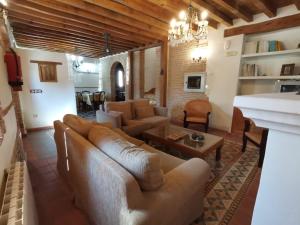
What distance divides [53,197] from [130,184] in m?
1.40

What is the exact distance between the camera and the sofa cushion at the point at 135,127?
3.05 metres

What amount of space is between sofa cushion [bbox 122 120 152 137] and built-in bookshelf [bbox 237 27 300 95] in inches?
90.9

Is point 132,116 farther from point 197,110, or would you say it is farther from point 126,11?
point 126,11

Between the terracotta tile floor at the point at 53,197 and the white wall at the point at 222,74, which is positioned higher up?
the white wall at the point at 222,74

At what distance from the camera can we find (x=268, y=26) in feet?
10.3

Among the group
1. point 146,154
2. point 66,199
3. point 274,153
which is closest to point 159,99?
point 66,199

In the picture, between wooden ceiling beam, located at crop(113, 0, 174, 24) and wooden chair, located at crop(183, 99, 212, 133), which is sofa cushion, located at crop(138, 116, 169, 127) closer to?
wooden chair, located at crop(183, 99, 212, 133)

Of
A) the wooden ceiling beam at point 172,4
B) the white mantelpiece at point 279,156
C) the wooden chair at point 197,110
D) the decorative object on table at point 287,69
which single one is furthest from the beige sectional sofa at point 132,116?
the white mantelpiece at point 279,156

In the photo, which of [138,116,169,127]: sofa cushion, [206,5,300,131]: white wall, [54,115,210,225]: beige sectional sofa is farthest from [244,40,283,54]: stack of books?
[54,115,210,225]: beige sectional sofa

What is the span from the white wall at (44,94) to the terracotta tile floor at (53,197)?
1.67 m

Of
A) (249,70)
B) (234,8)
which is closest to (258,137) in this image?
(249,70)

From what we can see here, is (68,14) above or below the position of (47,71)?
above

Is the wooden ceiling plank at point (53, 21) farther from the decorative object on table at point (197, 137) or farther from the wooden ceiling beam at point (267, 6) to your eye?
the decorative object on table at point (197, 137)

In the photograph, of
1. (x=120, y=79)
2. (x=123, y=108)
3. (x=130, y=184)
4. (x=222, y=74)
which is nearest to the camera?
(x=130, y=184)
